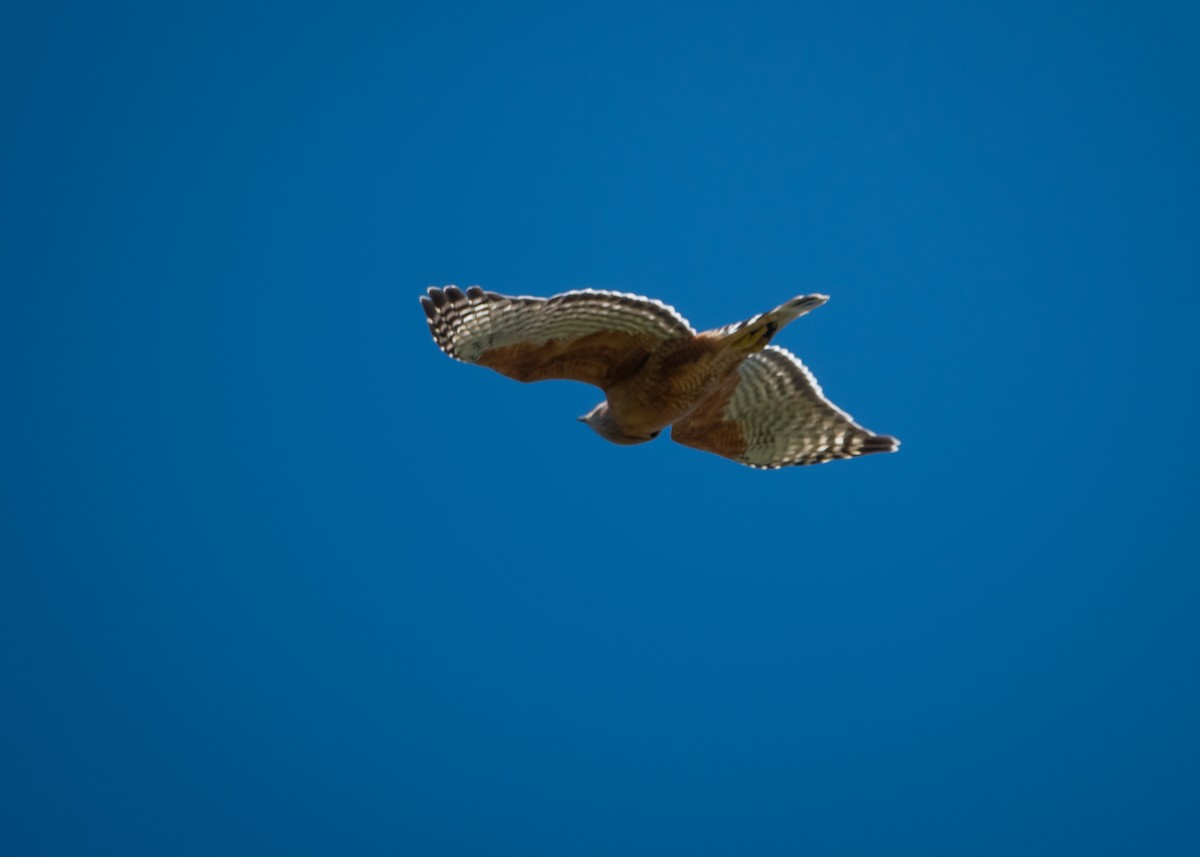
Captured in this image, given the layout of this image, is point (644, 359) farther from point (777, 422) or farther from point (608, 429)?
point (777, 422)

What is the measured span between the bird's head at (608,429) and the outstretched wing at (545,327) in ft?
1.63

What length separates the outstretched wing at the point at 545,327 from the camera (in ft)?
22.1

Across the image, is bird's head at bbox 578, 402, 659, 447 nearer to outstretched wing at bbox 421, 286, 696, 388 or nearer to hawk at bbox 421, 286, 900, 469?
hawk at bbox 421, 286, 900, 469

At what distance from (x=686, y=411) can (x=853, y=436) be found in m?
1.61

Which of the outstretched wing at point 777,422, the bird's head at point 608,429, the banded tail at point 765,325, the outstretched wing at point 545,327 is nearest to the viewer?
the banded tail at point 765,325

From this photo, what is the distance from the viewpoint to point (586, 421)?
7793 millimetres

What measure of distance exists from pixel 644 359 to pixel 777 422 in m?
1.71

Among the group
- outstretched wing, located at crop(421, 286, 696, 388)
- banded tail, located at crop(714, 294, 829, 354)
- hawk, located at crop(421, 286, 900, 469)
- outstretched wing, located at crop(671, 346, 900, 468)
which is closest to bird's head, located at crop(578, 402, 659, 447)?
hawk, located at crop(421, 286, 900, 469)

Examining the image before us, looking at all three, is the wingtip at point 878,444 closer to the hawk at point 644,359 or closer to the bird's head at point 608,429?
the hawk at point 644,359

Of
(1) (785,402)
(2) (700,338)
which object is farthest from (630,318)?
(1) (785,402)

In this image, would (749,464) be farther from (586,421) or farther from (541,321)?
(541,321)

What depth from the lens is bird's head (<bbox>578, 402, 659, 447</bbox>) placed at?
7.59 m

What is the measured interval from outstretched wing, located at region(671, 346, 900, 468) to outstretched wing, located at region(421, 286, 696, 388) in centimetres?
131

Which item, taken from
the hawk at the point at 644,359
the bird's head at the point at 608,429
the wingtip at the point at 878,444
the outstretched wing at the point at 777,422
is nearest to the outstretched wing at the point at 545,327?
the hawk at the point at 644,359
